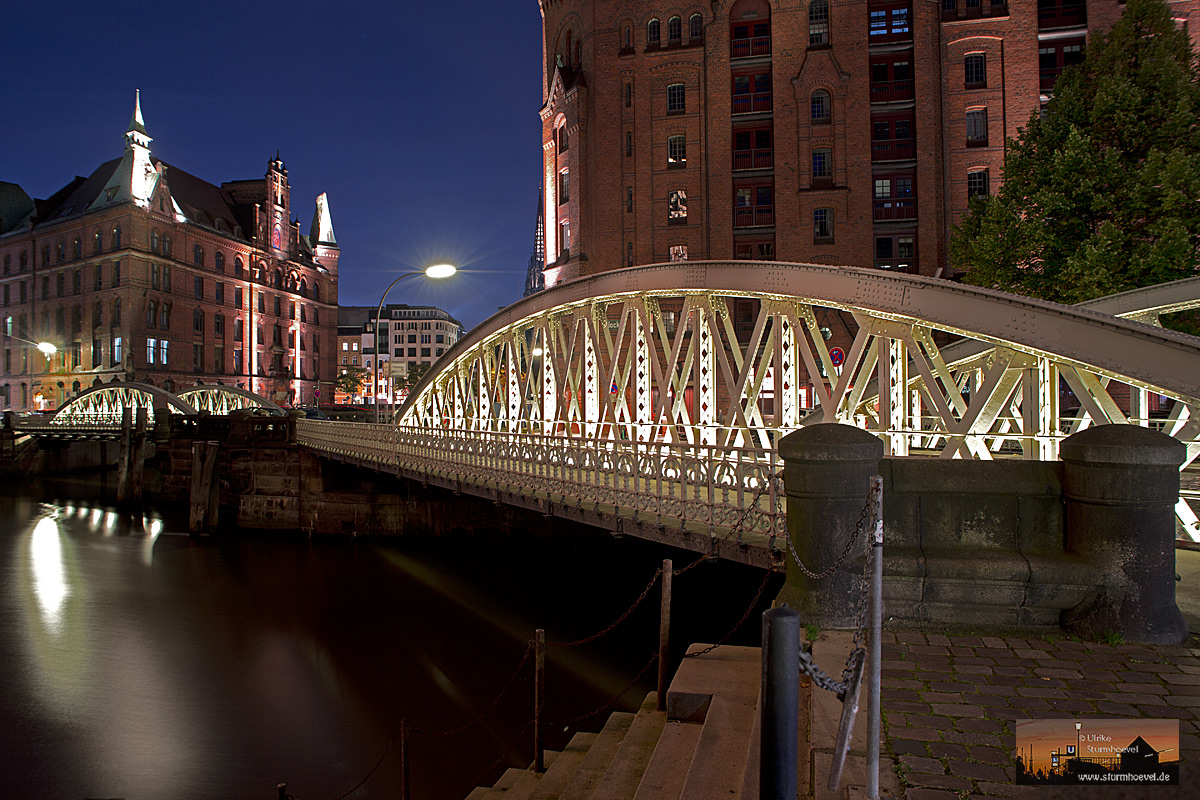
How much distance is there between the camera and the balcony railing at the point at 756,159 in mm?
37062

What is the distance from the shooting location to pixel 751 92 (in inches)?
1471

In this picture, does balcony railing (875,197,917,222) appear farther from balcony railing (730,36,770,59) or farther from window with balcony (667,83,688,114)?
window with balcony (667,83,688,114)

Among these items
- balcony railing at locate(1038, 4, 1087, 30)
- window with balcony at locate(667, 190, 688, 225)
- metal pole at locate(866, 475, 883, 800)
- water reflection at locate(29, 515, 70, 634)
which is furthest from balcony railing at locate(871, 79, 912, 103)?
water reflection at locate(29, 515, 70, 634)

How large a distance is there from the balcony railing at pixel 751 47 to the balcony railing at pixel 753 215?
785 cm

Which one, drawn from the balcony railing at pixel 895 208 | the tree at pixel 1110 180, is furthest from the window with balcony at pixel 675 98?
the tree at pixel 1110 180

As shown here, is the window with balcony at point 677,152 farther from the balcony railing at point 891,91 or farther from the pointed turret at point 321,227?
the pointed turret at point 321,227

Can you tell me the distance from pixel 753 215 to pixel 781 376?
26895mm

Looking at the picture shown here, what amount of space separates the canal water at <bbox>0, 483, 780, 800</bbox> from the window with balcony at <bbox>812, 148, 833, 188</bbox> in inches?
919

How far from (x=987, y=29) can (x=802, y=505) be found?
123ft

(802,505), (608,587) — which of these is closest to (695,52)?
(608,587)

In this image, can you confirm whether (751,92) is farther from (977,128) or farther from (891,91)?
(977,128)

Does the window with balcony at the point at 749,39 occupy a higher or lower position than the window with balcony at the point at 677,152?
higher

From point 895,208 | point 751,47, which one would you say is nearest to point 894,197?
point 895,208

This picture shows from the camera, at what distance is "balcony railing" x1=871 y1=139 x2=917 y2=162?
35969 millimetres
